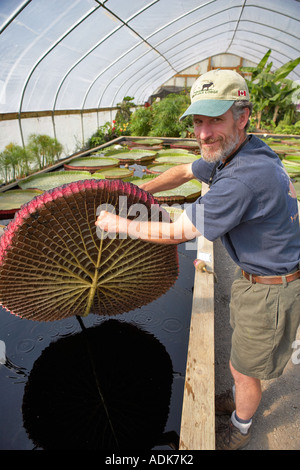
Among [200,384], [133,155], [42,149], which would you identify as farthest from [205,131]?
[133,155]

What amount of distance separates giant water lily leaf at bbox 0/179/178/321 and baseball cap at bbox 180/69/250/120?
0.45 m

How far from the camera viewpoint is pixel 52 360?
6.23ft

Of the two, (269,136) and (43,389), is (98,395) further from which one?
(269,136)

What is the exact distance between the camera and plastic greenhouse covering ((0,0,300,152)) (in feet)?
15.4

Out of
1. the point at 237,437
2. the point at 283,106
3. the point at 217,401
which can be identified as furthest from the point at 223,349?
the point at 283,106

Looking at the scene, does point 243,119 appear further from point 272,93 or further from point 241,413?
point 272,93

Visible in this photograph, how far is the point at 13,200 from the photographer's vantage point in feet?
13.8

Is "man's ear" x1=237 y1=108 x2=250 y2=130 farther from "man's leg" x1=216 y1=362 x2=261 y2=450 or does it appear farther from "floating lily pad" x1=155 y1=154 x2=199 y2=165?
"floating lily pad" x1=155 y1=154 x2=199 y2=165

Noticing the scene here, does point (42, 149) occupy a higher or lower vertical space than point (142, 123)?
lower

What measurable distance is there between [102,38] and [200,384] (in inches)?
293

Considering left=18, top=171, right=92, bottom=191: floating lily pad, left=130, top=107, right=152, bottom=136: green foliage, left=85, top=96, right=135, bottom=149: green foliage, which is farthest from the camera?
left=130, top=107, right=152, bottom=136: green foliage

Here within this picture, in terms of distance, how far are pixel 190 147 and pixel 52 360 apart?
7.05 meters

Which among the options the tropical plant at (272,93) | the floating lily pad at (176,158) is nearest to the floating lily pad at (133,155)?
the floating lily pad at (176,158)

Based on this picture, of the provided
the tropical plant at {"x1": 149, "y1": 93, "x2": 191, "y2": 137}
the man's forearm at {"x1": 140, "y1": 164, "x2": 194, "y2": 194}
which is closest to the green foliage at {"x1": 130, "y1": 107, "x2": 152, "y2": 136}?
the tropical plant at {"x1": 149, "y1": 93, "x2": 191, "y2": 137}
